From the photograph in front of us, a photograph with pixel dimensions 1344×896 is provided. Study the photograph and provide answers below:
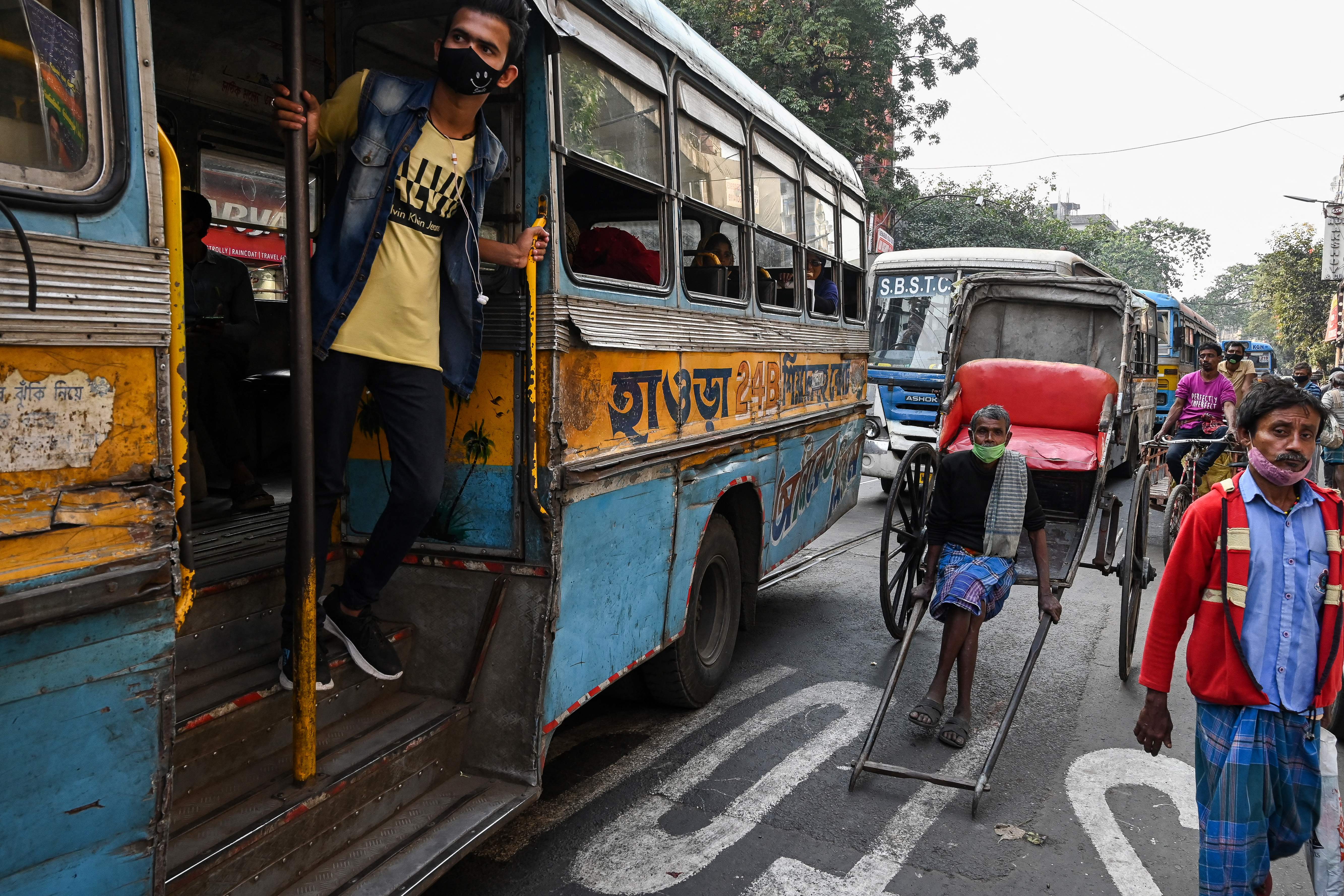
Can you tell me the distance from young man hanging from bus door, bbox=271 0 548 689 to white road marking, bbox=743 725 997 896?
1469mm

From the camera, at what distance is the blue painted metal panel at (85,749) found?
1755mm

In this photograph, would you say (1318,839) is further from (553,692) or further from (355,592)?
(355,592)

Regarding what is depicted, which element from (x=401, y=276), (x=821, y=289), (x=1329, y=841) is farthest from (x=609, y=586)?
(x=821, y=289)

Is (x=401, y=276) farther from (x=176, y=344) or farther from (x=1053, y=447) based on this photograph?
(x=1053, y=447)

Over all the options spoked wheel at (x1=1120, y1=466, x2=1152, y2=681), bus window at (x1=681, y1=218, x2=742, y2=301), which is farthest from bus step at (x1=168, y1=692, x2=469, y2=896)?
spoked wheel at (x1=1120, y1=466, x2=1152, y2=681)

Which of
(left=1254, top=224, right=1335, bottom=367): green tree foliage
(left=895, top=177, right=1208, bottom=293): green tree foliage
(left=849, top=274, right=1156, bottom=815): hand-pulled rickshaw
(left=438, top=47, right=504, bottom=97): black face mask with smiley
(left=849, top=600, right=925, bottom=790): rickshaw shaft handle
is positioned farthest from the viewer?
(left=1254, top=224, right=1335, bottom=367): green tree foliage

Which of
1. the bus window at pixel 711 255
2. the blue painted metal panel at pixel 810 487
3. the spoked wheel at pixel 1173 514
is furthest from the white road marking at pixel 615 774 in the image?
the spoked wheel at pixel 1173 514

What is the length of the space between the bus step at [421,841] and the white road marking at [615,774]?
1.62 feet

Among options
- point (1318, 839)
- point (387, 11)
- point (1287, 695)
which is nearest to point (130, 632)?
point (387, 11)

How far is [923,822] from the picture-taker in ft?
12.2

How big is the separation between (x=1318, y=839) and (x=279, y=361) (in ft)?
16.8

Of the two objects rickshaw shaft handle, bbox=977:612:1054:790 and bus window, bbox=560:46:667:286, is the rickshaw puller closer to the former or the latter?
rickshaw shaft handle, bbox=977:612:1054:790

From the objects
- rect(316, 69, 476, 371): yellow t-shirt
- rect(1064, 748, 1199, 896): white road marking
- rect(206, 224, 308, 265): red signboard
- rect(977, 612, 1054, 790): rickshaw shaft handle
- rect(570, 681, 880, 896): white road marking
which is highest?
rect(206, 224, 308, 265): red signboard

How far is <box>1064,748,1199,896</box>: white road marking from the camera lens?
3379 mm
